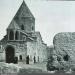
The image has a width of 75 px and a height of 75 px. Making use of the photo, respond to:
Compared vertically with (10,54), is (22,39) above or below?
above

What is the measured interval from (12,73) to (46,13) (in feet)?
4.18

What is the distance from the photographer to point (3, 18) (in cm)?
520

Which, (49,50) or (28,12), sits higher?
(28,12)

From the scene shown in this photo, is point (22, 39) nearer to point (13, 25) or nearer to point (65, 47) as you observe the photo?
point (13, 25)

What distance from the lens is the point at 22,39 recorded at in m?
5.21

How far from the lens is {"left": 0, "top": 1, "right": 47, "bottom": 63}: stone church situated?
5.17m

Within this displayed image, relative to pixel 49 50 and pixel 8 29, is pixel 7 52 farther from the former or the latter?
pixel 49 50

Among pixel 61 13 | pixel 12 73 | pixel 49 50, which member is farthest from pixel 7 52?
pixel 61 13

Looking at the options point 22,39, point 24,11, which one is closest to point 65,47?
point 22,39

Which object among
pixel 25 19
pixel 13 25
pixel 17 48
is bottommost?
pixel 17 48

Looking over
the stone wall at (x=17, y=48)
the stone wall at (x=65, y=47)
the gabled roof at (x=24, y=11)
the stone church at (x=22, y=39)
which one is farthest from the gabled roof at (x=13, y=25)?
the stone wall at (x=65, y=47)

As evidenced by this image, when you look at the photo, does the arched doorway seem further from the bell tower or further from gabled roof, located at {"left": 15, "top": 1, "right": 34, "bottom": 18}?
gabled roof, located at {"left": 15, "top": 1, "right": 34, "bottom": 18}

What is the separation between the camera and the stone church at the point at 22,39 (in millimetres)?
5172

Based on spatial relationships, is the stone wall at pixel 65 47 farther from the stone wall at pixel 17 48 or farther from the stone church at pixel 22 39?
the stone wall at pixel 17 48
